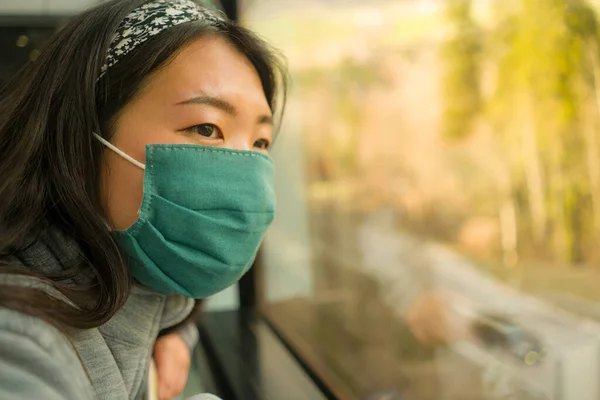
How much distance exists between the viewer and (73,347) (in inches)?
28.7

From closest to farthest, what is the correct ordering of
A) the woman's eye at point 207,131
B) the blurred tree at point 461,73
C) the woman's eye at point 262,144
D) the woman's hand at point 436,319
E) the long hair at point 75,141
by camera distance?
the long hair at point 75,141
the woman's eye at point 207,131
the woman's eye at point 262,144
the blurred tree at point 461,73
the woman's hand at point 436,319

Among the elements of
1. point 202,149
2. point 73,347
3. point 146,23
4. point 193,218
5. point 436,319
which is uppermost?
point 146,23

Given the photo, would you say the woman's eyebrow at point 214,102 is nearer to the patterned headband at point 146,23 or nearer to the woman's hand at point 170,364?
the patterned headband at point 146,23

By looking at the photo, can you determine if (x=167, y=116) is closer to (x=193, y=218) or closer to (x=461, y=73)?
(x=193, y=218)

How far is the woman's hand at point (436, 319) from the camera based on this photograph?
1.68 metres

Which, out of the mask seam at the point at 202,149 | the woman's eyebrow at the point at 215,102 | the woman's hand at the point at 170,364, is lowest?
the woman's hand at the point at 170,364

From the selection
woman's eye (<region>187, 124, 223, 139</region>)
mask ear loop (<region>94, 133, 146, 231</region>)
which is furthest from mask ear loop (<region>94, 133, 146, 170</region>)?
woman's eye (<region>187, 124, 223, 139</region>)

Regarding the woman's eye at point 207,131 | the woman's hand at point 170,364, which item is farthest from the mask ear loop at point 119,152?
the woman's hand at point 170,364

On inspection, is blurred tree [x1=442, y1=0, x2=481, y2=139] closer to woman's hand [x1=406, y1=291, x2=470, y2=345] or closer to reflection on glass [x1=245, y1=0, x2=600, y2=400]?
reflection on glass [x1=245, y1=0, x2=600, y2=400]

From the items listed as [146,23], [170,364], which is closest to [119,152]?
[146,23]

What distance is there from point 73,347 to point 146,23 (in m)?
0.56

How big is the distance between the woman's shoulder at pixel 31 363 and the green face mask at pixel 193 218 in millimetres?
242

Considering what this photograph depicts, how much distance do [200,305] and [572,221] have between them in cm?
100

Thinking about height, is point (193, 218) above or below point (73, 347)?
above
